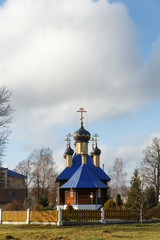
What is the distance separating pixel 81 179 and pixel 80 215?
1072 cm

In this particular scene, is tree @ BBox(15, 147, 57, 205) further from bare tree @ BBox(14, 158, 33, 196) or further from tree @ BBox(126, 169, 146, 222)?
tree @ BBox(126, 169, 146, 222)

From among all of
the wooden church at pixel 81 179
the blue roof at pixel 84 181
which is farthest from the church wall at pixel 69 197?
the blue roof at pixel 84 181

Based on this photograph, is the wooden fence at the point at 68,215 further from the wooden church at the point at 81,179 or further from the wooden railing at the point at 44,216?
the wooden church at the point at 81,179

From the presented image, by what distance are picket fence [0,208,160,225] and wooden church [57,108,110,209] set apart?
7.89 m

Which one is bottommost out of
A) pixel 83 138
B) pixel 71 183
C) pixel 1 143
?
pixel 71 183

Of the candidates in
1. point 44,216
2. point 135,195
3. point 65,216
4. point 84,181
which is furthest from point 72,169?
point 65,216

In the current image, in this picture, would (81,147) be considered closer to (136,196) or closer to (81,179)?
(81,179)

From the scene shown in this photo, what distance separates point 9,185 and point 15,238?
172 feet

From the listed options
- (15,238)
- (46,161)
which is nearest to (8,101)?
(15,238)

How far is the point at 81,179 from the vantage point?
35.8 m

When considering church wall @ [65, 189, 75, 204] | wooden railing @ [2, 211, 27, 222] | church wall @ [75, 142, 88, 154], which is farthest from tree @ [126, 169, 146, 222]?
church wall @ [75, 142, 88, 154]

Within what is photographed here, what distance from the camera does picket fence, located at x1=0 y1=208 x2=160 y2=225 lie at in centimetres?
2410

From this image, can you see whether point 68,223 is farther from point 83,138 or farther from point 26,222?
point 83,138

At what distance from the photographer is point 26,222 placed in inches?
993
